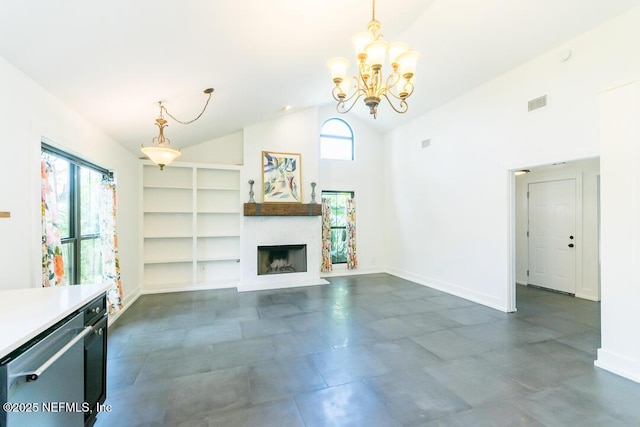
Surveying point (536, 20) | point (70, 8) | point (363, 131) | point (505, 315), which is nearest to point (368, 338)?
point (505, 315)

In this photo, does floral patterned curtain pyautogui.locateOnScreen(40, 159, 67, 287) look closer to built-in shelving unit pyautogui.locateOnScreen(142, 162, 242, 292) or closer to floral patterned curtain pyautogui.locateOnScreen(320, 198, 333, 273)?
built-in shelving unit pyautogui.locateOnScreen(142, 162, 242, 292)

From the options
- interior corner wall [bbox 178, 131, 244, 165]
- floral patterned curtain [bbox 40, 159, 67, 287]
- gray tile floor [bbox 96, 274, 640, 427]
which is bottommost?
gray tile floor [bbox 96, 274, 640, 427]

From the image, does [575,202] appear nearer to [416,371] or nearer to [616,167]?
[616,167]

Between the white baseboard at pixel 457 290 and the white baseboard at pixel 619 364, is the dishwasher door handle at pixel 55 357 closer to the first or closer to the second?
the white baseboard at pixel 619 364

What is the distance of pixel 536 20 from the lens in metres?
3.27

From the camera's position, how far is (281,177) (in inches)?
243

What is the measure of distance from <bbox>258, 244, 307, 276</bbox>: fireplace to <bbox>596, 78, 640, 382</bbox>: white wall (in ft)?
15.6

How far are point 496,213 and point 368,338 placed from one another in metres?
2.84

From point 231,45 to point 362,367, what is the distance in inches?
131

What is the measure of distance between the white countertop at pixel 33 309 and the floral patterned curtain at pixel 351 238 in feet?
17.8

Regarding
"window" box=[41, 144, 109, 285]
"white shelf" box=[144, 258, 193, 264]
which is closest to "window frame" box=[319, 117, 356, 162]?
"white shelf" box=[144, 258, 193, 264]

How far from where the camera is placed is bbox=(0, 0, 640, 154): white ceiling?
188cm

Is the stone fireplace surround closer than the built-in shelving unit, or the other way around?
the built-in shelving unit

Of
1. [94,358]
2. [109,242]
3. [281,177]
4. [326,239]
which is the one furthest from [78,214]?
[326,239]
